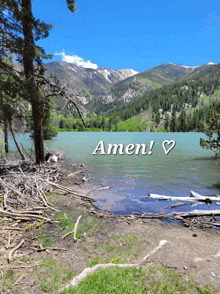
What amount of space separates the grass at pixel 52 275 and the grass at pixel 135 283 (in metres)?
0.43

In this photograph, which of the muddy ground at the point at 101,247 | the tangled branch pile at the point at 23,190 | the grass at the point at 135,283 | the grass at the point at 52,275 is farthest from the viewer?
the tangled branch pile at the point at 23,190

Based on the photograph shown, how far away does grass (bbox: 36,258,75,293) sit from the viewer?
453cm

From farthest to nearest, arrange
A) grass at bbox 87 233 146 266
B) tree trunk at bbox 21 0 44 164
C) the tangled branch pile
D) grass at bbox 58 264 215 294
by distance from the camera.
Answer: tree trunk at bbox 21 0 44 164 < the tangled branch pile < grass at bbox 87 233 146 266 < grass at bbox 58 264 215 294

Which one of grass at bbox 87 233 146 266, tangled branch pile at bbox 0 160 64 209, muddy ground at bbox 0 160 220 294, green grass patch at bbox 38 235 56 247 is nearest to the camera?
muddy ground at bbox 0 160 220 294

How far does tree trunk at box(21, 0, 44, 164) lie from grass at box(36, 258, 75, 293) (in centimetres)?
916

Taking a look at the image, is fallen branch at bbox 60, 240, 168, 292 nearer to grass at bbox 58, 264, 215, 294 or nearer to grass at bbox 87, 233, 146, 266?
grass at bbox 58, 264, 215, 294

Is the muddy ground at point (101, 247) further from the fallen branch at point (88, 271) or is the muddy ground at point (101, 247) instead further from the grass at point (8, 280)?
the fallen branch at point (88, 271)

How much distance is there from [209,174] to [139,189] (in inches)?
420

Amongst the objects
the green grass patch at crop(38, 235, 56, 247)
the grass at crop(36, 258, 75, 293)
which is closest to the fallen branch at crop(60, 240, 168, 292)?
the grass at crop(36, 258, 75, 293)

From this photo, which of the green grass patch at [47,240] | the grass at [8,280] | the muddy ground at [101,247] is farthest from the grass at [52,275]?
the green grass patch at [47,240]

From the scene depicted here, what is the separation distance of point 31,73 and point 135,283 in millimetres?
12615

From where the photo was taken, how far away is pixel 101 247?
6.54 metres

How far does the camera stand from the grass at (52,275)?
14.9 feet

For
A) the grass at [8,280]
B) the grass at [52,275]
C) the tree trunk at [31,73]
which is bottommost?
the grass at [52,275]
